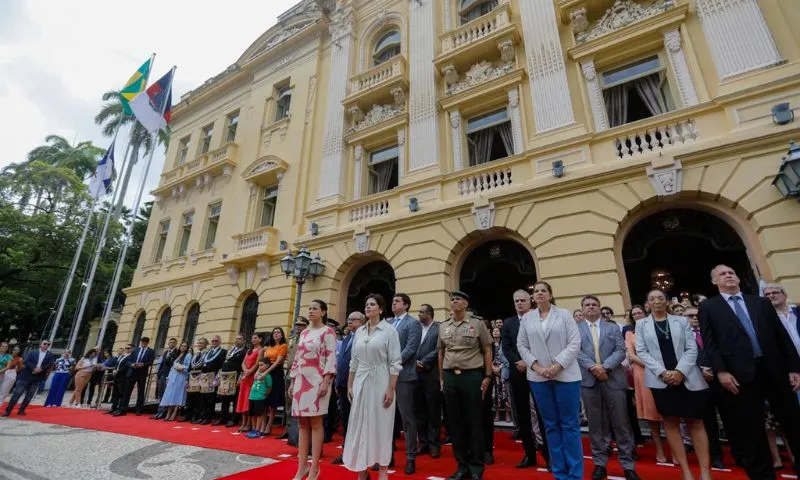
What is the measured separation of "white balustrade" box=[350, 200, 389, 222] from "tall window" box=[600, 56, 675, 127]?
18.8 ft

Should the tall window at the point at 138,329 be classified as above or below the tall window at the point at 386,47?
below

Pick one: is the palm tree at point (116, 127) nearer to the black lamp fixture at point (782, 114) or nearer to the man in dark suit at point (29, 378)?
the man in dark suit at point (29, 378)

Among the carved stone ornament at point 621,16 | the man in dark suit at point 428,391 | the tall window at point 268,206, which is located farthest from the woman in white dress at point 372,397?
the tall window at point 268,206

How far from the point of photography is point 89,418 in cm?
841

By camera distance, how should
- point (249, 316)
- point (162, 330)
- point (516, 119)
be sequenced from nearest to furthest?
1. point (516, 119)
2. point (249, 316)
3. point (162, 330)

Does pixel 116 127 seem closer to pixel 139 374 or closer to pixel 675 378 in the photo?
pixel 139 374

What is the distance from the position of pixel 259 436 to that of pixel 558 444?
5.08 metres

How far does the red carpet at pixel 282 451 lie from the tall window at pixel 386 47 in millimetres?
11919

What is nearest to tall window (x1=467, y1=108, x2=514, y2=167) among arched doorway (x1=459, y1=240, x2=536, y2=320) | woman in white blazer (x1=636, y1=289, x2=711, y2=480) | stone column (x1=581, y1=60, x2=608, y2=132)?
stone column (x1=581, y1=60, x2=608, y2=132)

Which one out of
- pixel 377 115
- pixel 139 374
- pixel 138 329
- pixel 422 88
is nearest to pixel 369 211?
pixel 377 115

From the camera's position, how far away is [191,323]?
1438cm

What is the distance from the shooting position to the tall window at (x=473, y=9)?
11469 mm

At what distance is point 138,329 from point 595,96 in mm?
18647

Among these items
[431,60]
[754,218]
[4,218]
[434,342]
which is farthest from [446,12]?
[4,218]
